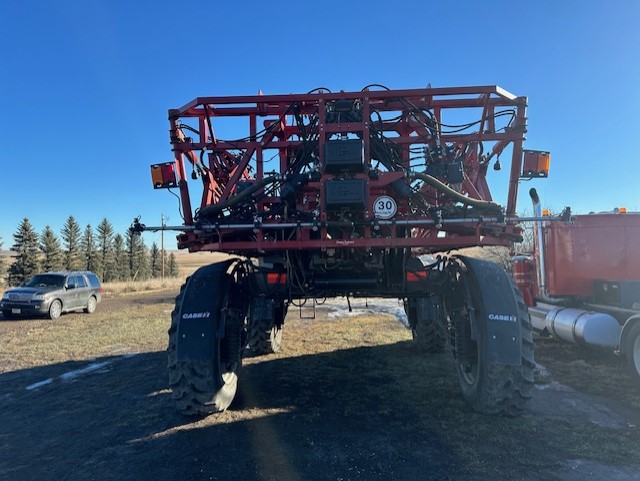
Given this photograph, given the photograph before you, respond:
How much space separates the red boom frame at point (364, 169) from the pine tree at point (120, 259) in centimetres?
6235

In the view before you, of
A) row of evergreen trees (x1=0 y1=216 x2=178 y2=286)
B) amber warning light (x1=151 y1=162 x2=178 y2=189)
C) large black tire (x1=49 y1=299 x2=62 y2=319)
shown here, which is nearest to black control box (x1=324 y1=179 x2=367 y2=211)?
amber warning light (x1=151 y1=162 x2=178 y2=189)

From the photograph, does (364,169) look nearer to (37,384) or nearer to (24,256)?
(37,384)

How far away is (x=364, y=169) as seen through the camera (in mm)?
4441

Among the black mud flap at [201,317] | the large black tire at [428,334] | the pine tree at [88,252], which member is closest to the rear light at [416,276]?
the black mud flap at [201,317]

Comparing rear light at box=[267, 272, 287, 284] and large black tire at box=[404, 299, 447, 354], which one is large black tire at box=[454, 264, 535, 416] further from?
large black tire at box=[404, 299, 447, 354]

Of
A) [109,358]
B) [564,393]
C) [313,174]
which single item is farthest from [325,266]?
[109,358]

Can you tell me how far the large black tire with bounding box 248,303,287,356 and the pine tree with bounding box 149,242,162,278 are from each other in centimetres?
6735

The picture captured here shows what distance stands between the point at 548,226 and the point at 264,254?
6.47m

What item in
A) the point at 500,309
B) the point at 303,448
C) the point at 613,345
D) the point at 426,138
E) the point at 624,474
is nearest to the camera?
the point at 624,474

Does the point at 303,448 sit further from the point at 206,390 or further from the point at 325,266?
the point at 325,266

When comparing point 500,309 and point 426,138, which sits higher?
point 426,138

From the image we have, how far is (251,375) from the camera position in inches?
263

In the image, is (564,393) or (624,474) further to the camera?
(564,393)

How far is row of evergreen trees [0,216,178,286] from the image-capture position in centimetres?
4691
